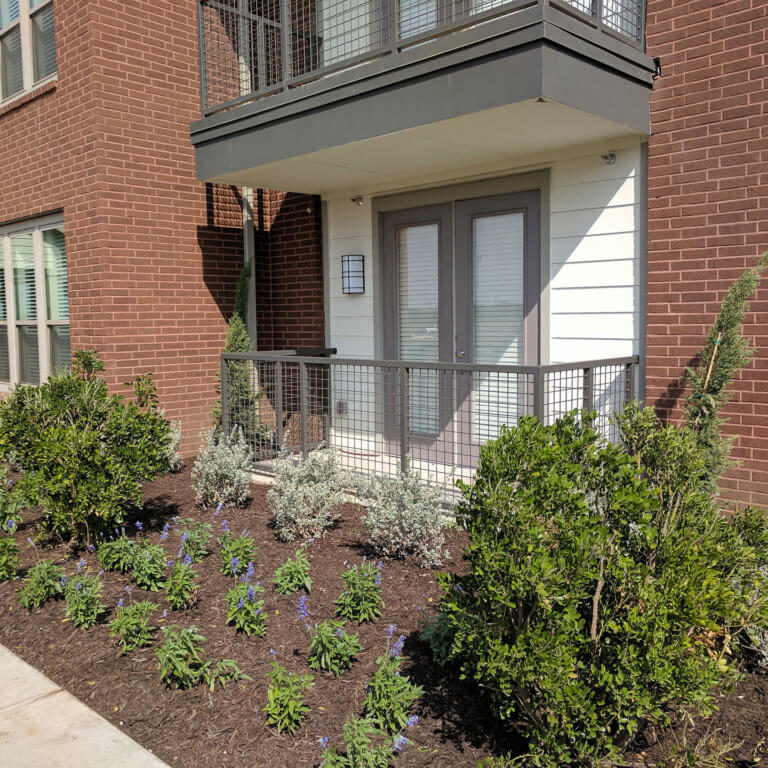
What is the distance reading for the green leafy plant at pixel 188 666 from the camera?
314cm

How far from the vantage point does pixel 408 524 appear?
15.1ft

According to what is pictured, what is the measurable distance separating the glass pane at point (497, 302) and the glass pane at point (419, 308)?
491mm

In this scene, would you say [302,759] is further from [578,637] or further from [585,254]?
[585,254]

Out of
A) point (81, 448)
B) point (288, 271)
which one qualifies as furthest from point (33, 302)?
point (81, 448)

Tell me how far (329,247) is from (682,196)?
402 centimetres

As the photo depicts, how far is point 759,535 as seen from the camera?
3.29 meters

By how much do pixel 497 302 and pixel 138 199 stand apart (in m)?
4.04

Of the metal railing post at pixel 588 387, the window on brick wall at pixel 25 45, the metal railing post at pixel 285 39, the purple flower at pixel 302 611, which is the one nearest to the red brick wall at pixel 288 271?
the metal railing post at pixel 285 39

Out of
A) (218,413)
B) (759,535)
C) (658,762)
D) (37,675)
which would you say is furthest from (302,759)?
(218,413)

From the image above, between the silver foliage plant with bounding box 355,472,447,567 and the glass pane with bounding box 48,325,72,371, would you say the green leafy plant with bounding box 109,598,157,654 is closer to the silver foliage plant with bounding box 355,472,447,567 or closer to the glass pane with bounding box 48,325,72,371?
the silver foliage plant with bounding box 355,472,447,567

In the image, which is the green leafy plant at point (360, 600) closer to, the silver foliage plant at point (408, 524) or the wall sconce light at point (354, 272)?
the silver foliage plant at point (408, 524)

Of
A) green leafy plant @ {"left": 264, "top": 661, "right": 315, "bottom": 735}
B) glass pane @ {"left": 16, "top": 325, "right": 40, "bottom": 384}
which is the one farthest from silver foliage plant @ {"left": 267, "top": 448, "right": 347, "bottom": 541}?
glass pane @ {"left": 16, "top": 325, "right": 40, "bottom": 384}

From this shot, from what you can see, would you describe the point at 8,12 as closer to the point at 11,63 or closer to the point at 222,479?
the point at 11,63

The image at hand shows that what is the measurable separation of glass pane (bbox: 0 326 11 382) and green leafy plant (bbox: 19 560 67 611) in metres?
6.66
